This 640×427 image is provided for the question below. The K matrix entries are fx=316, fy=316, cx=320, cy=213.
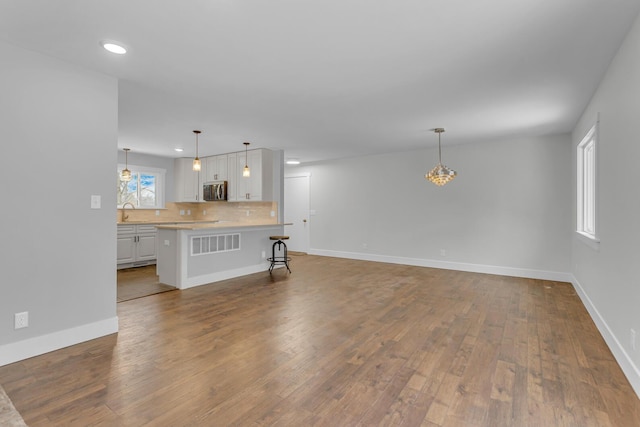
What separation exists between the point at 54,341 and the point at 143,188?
17.2 feet

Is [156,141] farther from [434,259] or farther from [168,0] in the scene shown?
[434,259]

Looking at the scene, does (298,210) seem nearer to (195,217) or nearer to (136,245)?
(195,217)

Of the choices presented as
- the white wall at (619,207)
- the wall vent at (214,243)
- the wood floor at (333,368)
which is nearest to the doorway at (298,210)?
the wall vent at (214,243)

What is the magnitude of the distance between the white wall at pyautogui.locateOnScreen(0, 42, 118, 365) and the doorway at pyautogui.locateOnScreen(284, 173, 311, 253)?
5.60 meters

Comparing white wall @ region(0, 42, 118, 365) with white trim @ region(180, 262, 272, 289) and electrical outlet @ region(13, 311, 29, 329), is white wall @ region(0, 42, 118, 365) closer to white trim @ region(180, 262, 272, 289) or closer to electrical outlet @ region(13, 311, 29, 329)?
electrical outlet @ region(13, 311, 29, 329)

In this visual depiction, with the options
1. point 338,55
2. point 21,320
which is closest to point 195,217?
point 21,320

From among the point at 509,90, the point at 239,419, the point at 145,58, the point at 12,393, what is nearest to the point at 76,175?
the point at 145,58

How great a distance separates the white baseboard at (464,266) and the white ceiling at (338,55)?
251 centimetres

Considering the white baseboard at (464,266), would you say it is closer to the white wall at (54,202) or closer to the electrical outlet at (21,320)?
the white wall at (54,202)

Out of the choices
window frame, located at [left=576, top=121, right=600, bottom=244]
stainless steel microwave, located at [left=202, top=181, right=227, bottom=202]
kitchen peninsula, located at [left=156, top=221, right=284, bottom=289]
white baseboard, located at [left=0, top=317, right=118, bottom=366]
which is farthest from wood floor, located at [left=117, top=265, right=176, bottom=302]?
window frame, located at [left=576, top=121, right=600, bottom=244]

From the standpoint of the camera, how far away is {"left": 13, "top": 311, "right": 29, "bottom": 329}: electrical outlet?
2459 millimetres

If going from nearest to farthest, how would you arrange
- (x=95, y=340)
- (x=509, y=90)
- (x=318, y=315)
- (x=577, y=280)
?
1. (x=95, y=340)
2. (x=509, y=90)
3. (x=318, y=315)
4. (x=577, y=280)

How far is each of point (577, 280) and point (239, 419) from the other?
198 inches

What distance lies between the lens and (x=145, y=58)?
2.65m
